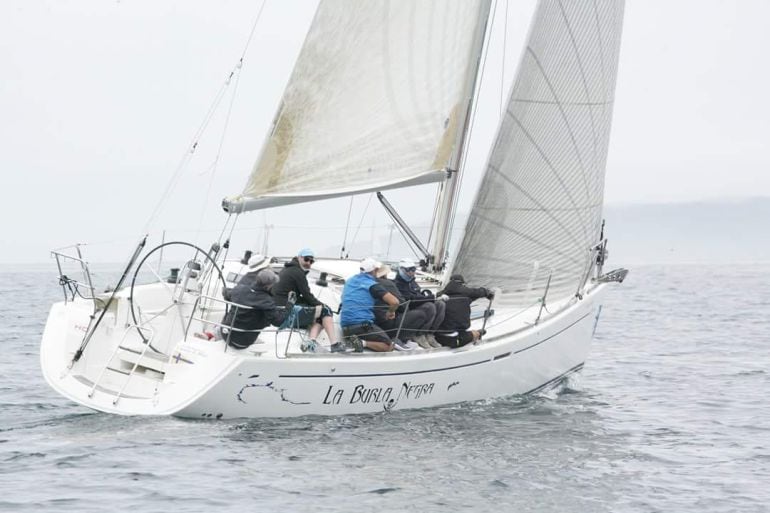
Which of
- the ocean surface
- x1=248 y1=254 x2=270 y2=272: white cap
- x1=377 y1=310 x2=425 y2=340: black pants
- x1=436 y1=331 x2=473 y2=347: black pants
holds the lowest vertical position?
the ocean surface

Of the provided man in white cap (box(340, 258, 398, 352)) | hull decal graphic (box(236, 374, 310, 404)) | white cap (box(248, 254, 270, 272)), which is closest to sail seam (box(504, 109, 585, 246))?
man in white cap (box(340, 258, 398, 352))

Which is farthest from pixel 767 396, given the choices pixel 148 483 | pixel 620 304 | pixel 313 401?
pixel 620 304

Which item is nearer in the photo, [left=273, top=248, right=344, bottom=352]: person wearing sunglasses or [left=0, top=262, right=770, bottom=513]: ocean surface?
[left=0, top=262, right=770, bottom=513]: ocean surface

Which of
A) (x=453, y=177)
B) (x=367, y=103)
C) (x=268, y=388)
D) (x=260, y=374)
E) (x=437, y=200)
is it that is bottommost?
(x=268, y=388)

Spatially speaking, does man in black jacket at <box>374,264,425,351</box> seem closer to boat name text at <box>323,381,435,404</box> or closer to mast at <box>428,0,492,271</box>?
boat name text at <box>323,381,435,404</box>

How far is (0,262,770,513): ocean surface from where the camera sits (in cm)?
781

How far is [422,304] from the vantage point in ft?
36.7

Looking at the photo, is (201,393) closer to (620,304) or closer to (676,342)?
(676,342)

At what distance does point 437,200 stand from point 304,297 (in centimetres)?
387

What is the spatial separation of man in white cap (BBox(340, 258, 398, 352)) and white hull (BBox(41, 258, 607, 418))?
0.87ft

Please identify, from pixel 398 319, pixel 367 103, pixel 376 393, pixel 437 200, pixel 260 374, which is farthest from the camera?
pixel 437 200

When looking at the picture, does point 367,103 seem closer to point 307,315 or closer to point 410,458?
point 307,315

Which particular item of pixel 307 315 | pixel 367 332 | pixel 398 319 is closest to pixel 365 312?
pixel 367 332

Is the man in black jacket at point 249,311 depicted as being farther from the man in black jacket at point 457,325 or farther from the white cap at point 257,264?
the man in black jacket at point 457,325
